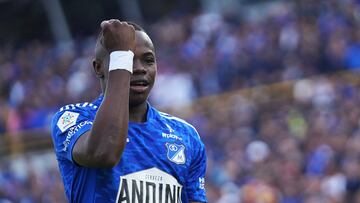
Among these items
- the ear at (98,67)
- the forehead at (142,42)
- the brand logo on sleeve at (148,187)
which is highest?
the forehead at (142,42)

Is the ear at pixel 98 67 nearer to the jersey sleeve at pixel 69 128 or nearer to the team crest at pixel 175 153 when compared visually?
the jersey sleeve at pixel 69 128

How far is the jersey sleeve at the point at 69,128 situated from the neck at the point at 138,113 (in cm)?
19

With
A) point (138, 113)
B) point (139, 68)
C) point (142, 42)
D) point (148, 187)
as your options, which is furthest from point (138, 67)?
point (148, 187)

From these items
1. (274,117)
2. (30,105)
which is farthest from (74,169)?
(30,105)

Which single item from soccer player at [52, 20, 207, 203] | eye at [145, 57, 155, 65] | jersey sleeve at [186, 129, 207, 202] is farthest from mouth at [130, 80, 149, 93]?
jersey sleeve at [186, 129, 207, 202]

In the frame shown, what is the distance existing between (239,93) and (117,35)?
1082 cm

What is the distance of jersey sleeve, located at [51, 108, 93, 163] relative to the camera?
169 inches

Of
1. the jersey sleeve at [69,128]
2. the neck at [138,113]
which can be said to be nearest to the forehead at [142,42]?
the neck at [138,113]

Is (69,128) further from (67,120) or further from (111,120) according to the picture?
(111,120)

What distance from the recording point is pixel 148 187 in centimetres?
440

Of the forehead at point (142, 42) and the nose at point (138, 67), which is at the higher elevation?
the forehead at point (142, 42)

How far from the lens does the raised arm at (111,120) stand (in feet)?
13.2

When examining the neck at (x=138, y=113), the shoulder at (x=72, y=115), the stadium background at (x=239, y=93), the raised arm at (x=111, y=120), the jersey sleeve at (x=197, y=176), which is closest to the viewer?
the raised arm at (x=111, y=120)

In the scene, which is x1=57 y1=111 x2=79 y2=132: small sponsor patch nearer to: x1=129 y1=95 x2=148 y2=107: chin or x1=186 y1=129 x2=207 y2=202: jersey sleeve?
x1=129 y1=95 x2=148 y2=107: chin
